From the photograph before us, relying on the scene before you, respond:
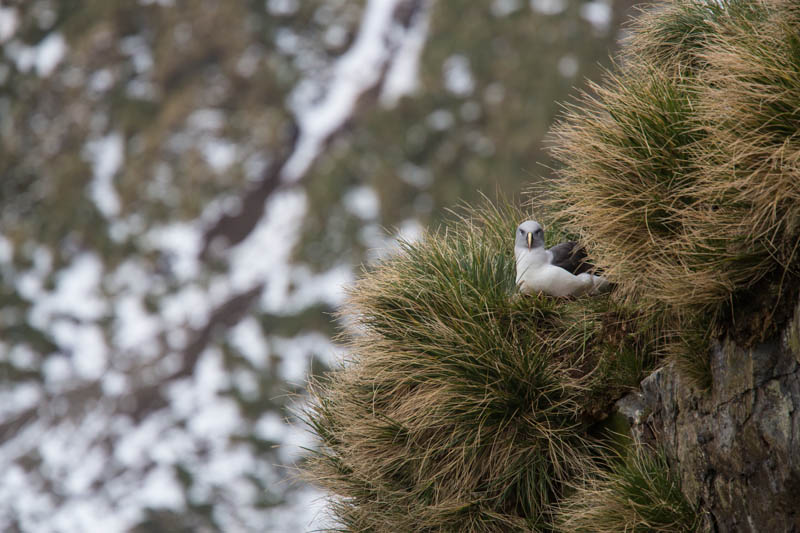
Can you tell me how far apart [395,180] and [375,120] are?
2.63 meters

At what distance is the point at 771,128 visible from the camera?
3.43m

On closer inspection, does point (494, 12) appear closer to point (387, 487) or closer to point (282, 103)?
point (282, 103)

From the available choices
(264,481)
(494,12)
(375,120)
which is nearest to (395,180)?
(375,120)

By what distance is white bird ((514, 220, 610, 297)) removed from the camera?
462 centimetres

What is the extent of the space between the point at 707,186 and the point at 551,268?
118cm

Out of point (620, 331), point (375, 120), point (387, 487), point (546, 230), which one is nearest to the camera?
point (620, 331)

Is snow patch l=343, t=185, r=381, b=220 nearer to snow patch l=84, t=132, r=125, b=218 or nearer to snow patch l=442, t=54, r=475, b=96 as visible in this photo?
snow patch l=442, t=54, r=475, b=96

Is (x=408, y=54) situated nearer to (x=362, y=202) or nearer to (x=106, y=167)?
(x=362, y=202)

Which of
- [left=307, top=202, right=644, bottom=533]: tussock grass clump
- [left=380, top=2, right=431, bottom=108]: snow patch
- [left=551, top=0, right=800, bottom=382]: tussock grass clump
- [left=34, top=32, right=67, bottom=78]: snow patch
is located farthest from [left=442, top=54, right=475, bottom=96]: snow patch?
[left=551, top=0, right=800, bottom=382]: tussock grass clump

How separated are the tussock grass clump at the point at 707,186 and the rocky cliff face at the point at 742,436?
0.10 metres

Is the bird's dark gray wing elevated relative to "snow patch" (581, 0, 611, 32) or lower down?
elevated

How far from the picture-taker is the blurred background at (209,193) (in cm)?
1838

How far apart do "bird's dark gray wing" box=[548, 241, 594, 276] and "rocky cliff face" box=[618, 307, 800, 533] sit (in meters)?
1.16

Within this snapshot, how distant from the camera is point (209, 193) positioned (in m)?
25.4
